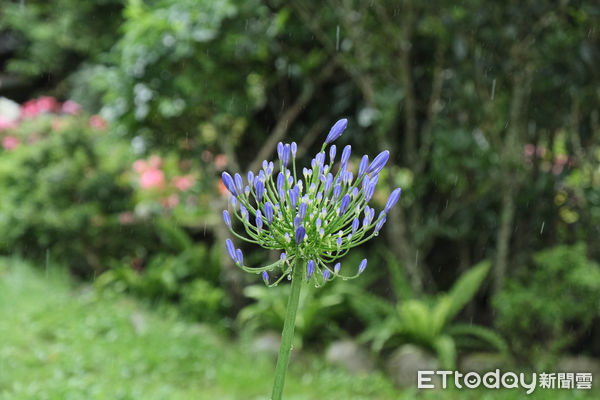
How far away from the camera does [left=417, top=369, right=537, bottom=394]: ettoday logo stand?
4.85m

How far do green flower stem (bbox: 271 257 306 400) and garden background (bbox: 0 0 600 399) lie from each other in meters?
2.67

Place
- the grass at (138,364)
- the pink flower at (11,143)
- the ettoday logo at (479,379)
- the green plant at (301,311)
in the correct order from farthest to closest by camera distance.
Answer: the pink flower at (11,143), the green plant at (301,311), the ettoday logo at (479,379), the grass at (138,364)

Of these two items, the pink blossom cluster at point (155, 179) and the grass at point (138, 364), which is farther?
the pink blossom cluster at point (155, 179)

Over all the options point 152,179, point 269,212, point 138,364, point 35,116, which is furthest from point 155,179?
point 269,212

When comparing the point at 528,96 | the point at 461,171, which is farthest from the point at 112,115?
the point at 528,96

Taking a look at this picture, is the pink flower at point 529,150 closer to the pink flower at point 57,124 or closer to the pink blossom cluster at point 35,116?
the pink blossom cluster at point 35,116

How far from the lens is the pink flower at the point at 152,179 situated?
Answer: 7281 millimetres

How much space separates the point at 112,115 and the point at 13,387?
9.28 feet

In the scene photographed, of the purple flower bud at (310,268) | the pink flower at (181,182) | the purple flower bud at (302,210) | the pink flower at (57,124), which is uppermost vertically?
the pink flower at (57,124)

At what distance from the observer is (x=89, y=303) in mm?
6543

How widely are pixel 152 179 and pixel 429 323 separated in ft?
11.8

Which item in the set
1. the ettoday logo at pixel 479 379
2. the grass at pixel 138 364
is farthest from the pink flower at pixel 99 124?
the ettoday logo at pixel 479 379

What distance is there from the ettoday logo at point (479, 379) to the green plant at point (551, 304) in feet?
0.74

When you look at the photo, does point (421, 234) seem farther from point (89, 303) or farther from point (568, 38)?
point (89, 303)
